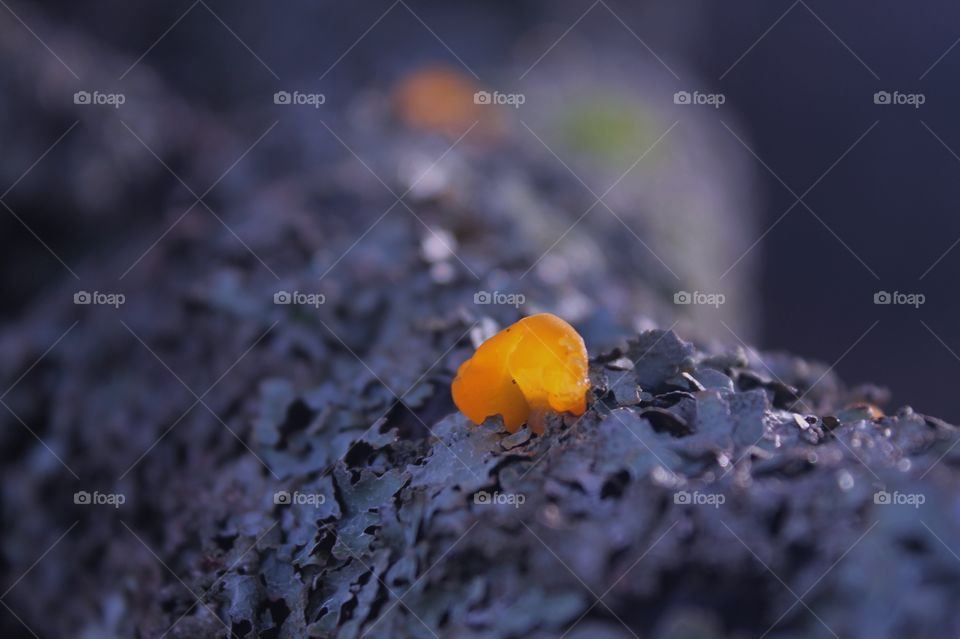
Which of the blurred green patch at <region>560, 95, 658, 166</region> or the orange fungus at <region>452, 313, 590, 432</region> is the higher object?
the blurred green patch at <region>560, 95, 658, 166</region>

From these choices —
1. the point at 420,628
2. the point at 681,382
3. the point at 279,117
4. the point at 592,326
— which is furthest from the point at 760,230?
the point at 420,628

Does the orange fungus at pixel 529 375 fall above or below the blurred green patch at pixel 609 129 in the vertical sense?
below

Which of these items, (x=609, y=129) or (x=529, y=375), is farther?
(x=609, y=129)

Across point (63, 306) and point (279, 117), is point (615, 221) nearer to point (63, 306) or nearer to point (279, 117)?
point (279, 117)

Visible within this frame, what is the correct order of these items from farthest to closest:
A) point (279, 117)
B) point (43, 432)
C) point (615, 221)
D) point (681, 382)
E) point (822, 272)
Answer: point (822, 272)
point (279, 117)
point (615, 221)
point (43, 432)
point (681, 382)

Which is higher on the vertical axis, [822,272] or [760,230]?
[760,230]

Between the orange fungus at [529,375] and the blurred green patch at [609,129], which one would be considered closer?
the orange fungus at [529,375]

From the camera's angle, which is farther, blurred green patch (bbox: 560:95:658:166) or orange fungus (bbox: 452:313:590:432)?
blurred green patch (bbox: 560:95:658:166)

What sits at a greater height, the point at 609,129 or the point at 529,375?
the point at 609,129
